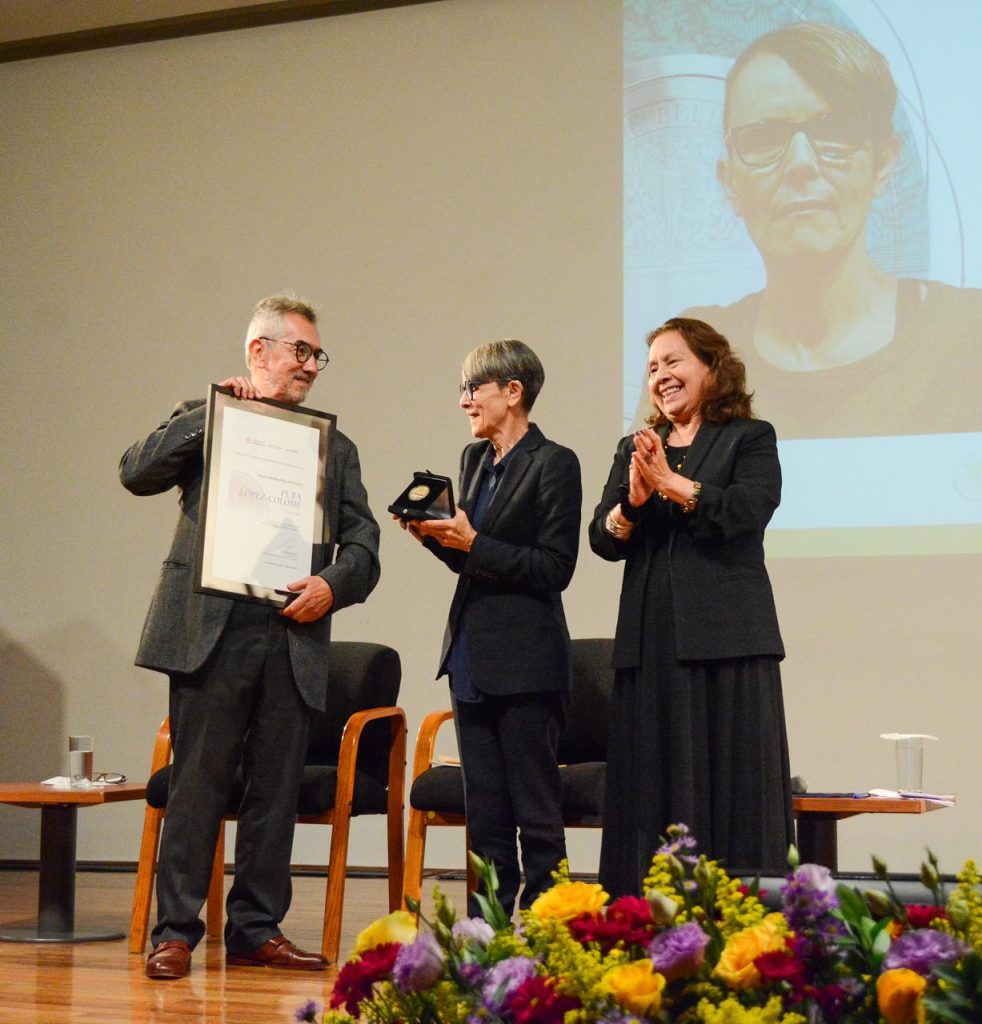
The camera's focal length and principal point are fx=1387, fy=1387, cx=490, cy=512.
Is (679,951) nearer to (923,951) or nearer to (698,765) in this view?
(923,951)

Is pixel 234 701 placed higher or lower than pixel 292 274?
lower

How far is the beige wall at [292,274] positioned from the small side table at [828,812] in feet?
4.98

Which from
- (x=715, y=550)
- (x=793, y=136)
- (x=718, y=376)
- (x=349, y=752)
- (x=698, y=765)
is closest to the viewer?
(x=698, y=765)

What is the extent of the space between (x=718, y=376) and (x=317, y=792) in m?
1.47

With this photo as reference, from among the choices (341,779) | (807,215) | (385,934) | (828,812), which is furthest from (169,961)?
(807,215)

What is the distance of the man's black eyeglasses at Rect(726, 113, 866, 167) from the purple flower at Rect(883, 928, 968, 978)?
4.71 metres

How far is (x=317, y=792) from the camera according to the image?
136 inches

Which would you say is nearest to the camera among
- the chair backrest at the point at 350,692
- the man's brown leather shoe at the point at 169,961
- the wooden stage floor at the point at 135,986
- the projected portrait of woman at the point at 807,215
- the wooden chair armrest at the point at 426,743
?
the wooden stage floor at the point at 135,986

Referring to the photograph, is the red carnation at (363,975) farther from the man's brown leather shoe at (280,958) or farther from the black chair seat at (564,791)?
the black chair seat at (564,791)

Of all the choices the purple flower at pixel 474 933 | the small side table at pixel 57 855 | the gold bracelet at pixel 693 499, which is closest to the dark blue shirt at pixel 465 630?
the gold bracelet at pixel 693 499

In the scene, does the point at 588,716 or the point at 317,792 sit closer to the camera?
the point at 317,792

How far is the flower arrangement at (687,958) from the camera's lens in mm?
798

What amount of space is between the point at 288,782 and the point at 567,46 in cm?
362

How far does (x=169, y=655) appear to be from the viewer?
9.96ft
